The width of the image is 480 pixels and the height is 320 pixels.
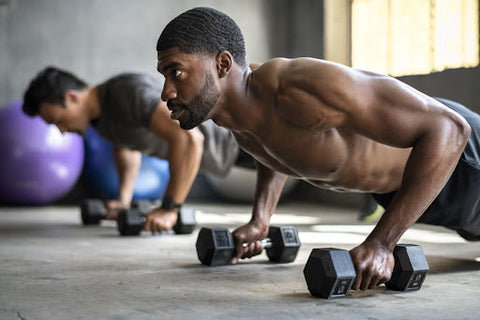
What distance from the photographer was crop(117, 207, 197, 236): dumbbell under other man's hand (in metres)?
2.44

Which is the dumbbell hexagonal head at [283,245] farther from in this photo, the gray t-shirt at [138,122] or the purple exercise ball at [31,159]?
the purple exercise ball at [31,159]

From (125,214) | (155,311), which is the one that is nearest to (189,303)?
(155,311)

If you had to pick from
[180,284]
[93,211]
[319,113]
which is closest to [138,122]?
[93,211]

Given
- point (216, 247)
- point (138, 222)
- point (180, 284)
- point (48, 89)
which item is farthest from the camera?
point (48, 89)

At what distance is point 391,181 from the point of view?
5.04 ft

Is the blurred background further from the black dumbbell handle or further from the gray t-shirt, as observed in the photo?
the black dumbbell handle

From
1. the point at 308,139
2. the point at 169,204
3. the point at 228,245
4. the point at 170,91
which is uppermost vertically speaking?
the point at 170,91

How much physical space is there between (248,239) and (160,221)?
2.20 feet

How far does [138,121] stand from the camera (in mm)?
2529

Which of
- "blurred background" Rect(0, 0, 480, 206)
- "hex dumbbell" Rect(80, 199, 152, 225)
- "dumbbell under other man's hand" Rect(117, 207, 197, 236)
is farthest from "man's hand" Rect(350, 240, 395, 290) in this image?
"blurred background" Rect(0, 0, 480, 206)

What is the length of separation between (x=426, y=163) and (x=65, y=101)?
178 centimetres

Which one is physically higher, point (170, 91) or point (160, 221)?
point (170, 91)

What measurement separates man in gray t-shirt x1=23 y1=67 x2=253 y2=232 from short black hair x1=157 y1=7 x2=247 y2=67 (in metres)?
1.09

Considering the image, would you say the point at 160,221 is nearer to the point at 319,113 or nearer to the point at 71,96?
the point at 71,96
